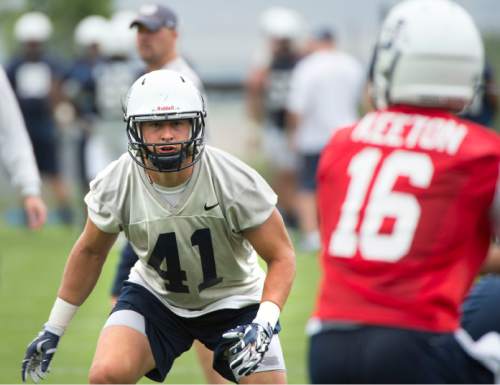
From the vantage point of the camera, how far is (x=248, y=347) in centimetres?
400

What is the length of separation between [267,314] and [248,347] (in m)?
0.18

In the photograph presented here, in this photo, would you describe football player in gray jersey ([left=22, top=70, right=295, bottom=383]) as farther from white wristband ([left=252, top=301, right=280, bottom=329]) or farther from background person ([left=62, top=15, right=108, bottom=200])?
background person ([left=62, top=15, right=108, bottom=200])

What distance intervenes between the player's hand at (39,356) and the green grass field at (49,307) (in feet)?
5.87

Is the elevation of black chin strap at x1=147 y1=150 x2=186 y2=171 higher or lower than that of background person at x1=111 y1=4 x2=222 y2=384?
higher

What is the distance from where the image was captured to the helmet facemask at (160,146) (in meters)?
4.32

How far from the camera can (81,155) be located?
41.5 feet

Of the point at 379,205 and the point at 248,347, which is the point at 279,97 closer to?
the point at 248,347

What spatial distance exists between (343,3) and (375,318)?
16.1 meters

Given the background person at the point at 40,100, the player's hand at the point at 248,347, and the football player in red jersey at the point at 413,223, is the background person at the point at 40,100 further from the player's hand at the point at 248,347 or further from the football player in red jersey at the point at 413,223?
the football player in red jersey at the point at 413,223

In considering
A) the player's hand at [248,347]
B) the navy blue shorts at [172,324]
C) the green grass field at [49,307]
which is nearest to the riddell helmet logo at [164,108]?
the navy blue shorts at [172,324]

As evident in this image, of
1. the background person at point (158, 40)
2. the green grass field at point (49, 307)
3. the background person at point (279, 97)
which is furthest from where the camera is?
the background person at point (279, 97)

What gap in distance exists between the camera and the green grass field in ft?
22.1

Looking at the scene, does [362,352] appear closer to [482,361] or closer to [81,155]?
[482,361]

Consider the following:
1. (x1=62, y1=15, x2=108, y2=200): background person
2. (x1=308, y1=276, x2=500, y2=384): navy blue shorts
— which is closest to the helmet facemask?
(x1=308, y1=276, x2=500, y2=384): navy blue shorts
